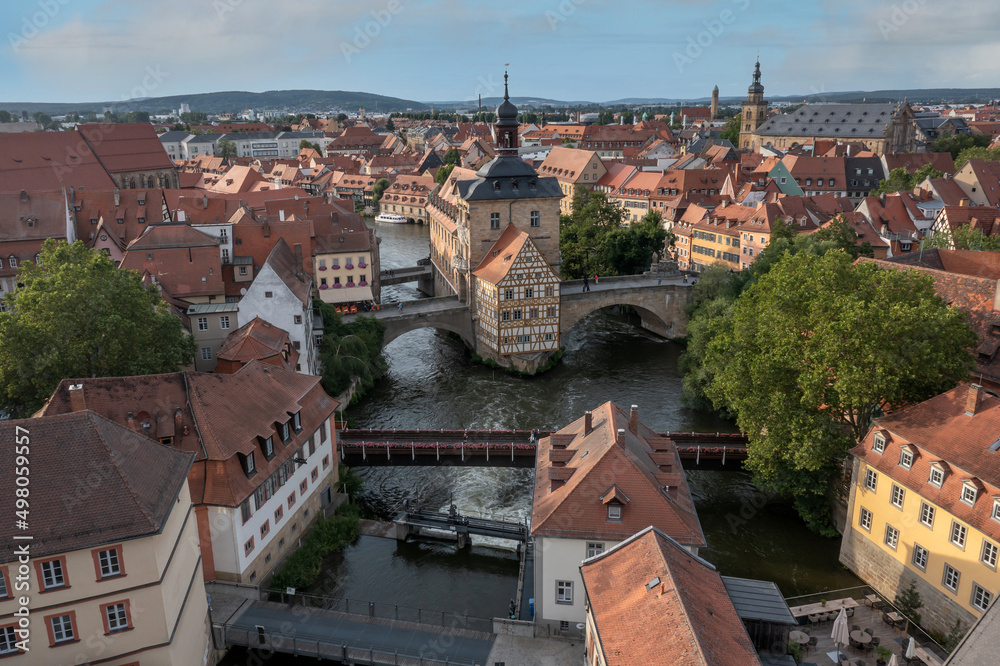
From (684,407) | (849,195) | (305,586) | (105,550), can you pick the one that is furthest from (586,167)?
(105,550)

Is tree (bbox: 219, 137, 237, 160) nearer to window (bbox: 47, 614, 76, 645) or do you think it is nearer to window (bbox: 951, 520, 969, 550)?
window (bbox: 47, 614, 76, 645)

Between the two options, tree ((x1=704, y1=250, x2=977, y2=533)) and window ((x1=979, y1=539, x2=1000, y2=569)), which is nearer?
window ((x1=979, y1=539, x2=1000, y2=569))

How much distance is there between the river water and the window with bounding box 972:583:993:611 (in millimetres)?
5588

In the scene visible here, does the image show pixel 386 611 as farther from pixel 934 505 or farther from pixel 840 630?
pixel 934 505

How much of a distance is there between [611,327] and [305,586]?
40286mm

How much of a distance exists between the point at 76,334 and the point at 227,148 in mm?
156666

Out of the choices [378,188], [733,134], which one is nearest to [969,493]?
[378,188]

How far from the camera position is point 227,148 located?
175375 millimetres

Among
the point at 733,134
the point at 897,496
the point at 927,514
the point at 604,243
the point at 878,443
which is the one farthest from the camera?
the point at 733,134

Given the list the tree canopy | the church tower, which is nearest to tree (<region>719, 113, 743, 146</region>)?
the church tower

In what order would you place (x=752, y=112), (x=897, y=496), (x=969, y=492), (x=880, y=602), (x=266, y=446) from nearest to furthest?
1. (x=969, y=492)
2. (x=880, y=602)
3. (x=897, y=496)
4. (x=266, y=446)
5. (x=752, y=112)

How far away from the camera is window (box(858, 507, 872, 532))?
93.4ft

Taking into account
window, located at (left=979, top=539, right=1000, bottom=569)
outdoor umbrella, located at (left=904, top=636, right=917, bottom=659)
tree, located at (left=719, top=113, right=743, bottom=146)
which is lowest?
outdoor umbrella, located at (left=904, top=636, right=917, bottom=659)

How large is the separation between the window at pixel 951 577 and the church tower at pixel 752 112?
134 meters
